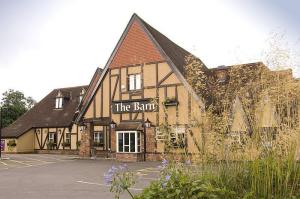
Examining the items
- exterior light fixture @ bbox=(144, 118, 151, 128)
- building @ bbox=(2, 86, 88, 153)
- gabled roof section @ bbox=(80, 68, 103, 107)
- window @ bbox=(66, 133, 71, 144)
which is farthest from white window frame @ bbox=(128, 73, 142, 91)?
window @ bbox=(66, 133, 71, 144)

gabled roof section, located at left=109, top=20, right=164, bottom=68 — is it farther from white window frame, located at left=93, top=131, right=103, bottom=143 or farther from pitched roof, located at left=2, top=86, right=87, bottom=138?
pitched roof, located at left=2, top=86, right=87, bottom=138

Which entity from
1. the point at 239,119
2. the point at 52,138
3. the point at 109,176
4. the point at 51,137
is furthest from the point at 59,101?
the point at 109,176

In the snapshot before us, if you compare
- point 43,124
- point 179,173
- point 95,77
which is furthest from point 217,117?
point 43,124

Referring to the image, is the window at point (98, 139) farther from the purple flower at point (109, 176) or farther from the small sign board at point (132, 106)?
the purple flower at point (109, 176)

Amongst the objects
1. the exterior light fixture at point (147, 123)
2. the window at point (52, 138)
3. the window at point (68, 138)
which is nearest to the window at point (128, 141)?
the exterior light fixture at point (147, 123)

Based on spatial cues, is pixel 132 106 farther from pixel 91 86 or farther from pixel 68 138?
pixel 68 138

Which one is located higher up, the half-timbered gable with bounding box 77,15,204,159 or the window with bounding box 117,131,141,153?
the half-timbered gable with bounding box 77,15,204,159

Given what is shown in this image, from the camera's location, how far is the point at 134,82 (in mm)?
22578

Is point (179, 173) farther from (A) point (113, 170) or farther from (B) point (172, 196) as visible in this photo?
(A) point (113, 170)

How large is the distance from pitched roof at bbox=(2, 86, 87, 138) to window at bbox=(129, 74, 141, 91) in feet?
32.3

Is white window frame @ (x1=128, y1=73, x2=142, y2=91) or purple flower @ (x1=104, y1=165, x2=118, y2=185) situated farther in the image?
white window frame @ (x1=128, y1=73, x2=142, y2=91)

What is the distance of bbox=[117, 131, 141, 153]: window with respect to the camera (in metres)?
21.2

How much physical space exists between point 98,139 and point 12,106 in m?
29.3

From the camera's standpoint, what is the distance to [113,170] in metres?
4.35
